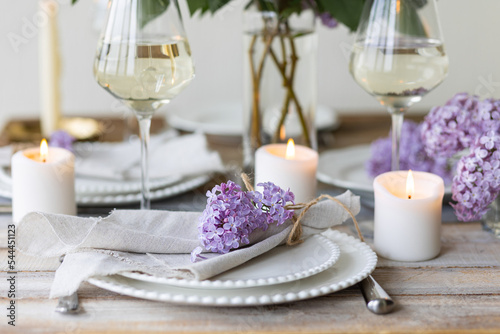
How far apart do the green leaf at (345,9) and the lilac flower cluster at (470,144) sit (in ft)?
0.68

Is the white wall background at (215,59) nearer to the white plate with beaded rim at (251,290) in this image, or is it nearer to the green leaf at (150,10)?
the green leaf at (150,10)

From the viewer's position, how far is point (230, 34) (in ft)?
7.84

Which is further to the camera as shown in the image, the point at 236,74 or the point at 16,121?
the point at 236,74

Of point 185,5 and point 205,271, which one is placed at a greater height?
point 185,5

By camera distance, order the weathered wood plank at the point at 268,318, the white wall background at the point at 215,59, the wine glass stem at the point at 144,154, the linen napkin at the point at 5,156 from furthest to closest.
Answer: the white wall background at the point at 215,59, the linen napkin at the point at 5,156, the wine glass stem at the point at 144,154, the weathered wood plank at the point at 268,318

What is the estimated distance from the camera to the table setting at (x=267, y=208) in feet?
1.97

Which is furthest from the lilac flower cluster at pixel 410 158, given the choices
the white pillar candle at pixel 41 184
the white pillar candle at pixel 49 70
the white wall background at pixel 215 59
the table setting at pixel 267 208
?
the white wall background at pixel 215 59

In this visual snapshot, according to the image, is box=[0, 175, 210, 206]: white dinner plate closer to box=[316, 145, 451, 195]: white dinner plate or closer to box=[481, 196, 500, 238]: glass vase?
box=[316, 145, 451, 195]: white dinner plate

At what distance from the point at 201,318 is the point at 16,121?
106cm

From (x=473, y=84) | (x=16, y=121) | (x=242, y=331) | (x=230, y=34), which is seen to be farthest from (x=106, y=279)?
(x=473, y=84)

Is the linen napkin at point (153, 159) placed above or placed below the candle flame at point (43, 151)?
below

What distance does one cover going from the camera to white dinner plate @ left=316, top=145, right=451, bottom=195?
3.25ft

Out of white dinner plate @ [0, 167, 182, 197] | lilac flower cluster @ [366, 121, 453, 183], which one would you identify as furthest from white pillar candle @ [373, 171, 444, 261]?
white dinner plate @ [0, 167, 182, 197]

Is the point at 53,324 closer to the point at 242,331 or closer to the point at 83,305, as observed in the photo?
the point at 83,305
